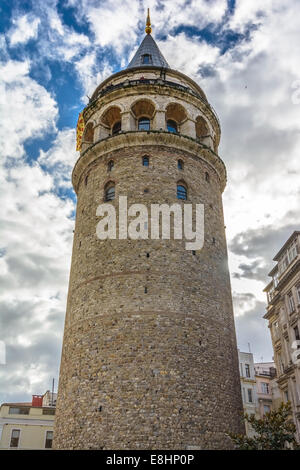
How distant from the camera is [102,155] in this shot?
925 inches

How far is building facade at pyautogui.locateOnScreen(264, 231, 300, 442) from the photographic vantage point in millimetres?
26969

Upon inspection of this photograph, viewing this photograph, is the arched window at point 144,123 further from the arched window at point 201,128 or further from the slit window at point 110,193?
the slit window at point 110,193

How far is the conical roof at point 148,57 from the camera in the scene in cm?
2800

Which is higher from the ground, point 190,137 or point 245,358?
point 190,137

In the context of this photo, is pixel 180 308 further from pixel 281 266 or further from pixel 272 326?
pixel 272 326

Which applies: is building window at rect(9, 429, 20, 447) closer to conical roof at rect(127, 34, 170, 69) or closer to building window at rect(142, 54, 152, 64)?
conical roof at rect(127, 34, 170, 69)

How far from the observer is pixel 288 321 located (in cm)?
2833

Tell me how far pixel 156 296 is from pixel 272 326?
57.3 feet

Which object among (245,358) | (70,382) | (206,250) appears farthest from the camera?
(245,358)

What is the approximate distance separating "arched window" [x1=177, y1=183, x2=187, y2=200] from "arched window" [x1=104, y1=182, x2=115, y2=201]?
318 centimetres

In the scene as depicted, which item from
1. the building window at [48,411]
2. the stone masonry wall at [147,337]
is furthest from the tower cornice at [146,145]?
the building window at [48,411]

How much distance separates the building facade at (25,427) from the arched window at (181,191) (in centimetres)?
2354
